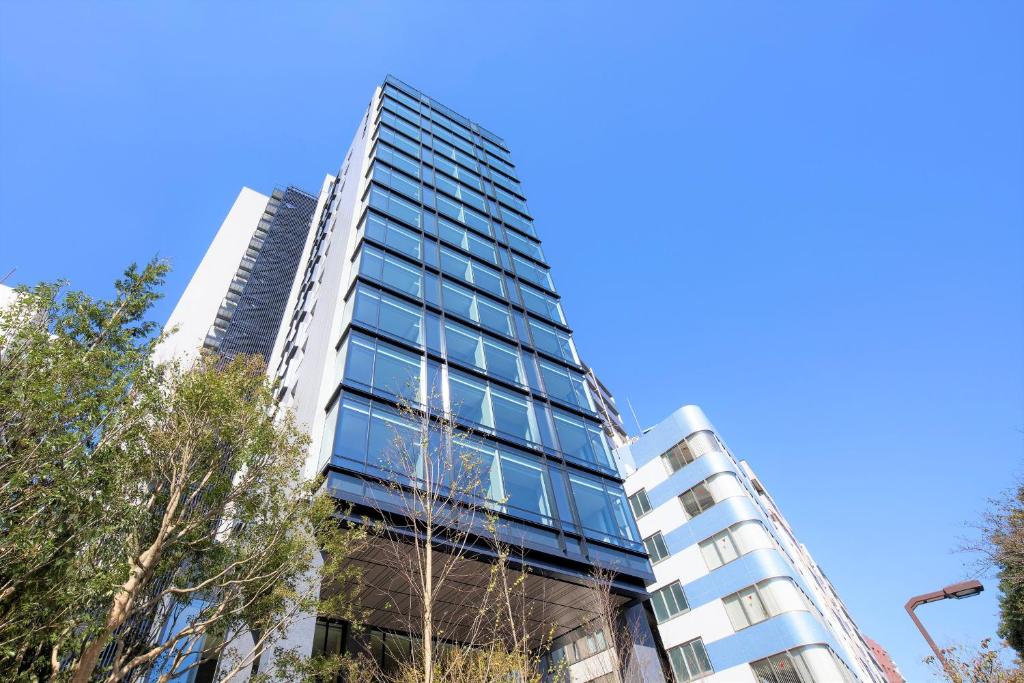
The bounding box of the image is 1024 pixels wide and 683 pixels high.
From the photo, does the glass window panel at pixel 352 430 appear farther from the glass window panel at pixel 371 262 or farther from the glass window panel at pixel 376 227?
the glass window panel at pixel 376 227

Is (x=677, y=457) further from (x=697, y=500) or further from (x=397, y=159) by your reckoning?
(x=397, y=159)

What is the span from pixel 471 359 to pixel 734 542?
13747 mm

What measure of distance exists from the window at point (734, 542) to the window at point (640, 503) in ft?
14.1

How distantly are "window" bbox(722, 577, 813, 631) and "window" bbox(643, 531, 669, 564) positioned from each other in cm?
417

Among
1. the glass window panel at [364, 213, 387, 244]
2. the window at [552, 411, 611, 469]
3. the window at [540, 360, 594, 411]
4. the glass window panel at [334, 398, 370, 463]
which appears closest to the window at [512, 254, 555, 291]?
the window at [540, 360, 594, 411]

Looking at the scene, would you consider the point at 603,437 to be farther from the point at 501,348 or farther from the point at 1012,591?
the point at 1012,591

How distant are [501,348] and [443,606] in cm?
1055

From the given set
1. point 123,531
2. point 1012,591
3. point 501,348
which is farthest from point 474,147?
point 1012,591

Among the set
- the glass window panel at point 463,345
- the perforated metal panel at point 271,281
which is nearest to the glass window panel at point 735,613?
the glass window panel at point 463,345

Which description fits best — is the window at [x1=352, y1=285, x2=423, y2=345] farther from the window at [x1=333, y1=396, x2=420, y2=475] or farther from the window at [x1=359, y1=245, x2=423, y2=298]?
the window at [x1=333, y1=396, x2=420, y2=475]

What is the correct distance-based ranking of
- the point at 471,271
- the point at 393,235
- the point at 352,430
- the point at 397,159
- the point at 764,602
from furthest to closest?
the point at 397,159, the point at 471,271, the point at 393,235, the point at 764,602, the point at 352,430

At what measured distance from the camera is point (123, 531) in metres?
10.6

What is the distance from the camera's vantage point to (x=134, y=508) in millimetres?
10234

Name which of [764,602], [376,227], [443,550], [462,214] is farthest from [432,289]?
[764,602]
